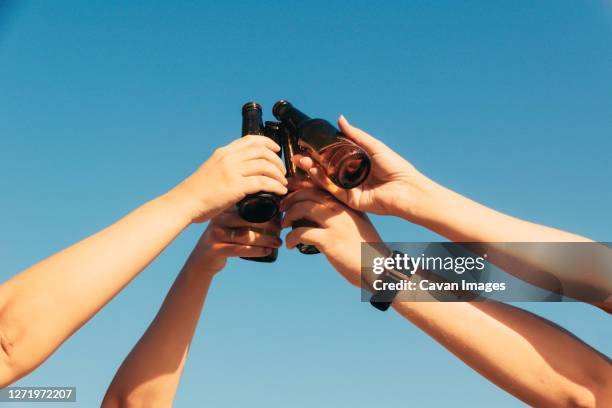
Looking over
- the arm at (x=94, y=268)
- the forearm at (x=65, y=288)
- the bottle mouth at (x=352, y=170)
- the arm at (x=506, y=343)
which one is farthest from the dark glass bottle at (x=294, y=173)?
the forearm at (x=65, y=288)

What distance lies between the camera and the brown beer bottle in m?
2.70

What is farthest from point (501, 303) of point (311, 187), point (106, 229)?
point (106, 229)

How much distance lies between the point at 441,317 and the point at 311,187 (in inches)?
32.1

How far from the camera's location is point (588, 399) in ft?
7.31

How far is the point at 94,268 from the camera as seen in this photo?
6.71 ft

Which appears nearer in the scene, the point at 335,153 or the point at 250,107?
the point at 335,153

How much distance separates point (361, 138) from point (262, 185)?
488 mm

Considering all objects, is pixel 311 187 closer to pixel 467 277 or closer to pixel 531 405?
pixel 467 277

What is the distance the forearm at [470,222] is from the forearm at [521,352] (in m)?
0.32

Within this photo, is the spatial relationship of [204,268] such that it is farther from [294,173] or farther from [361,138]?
[361,138]

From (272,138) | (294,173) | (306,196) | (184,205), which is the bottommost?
(184,205)

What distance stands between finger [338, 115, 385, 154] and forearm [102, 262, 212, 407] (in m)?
1.01

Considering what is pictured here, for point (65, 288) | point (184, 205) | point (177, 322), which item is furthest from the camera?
point (177, 322)

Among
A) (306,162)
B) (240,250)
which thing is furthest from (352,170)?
(240,250)
